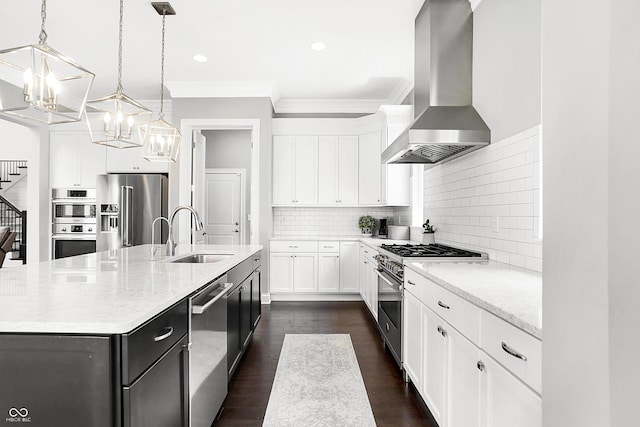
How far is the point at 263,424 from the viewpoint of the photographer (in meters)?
2.04

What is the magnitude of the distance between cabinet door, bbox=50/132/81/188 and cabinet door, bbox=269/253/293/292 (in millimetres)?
3157

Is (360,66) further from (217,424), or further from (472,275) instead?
(217,424)

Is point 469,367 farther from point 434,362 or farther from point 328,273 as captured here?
point 328,273

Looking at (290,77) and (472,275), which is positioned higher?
(290,77)

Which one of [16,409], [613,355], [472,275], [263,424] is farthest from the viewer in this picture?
[263,424]

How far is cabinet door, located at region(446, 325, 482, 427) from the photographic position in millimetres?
1425

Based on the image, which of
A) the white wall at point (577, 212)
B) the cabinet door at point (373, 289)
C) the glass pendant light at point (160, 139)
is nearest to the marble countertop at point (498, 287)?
the white wall at point (577, 212)

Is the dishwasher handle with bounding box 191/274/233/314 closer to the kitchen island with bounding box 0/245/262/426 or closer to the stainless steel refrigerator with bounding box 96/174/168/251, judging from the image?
the kitchen island with bounding box 0/245/262/426

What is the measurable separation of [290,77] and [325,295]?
2.95 meters

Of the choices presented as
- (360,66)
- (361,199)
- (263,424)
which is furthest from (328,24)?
(263,424)

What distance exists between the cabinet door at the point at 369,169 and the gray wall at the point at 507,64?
2.32m

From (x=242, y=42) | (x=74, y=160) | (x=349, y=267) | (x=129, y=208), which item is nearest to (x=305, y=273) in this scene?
(x=349, y=267)

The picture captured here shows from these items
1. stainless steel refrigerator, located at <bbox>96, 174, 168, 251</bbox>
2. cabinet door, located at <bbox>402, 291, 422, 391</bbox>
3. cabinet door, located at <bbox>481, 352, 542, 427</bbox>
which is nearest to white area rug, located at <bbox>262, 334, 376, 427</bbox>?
cabinet door, located at <bbox>402, 291, 422, 391</bbox>

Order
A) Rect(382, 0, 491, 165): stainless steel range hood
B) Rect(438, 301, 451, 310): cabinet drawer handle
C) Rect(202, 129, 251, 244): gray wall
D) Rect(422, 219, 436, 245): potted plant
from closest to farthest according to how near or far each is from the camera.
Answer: Rect(438, 301, 451, 310): cabinet drawer handle, Rect(382, 0, 491, 165): stainless steel range hood, Rect(422, 219, 436, 245): potted plant, Rect(202, 129, 251, 244): gray wall
